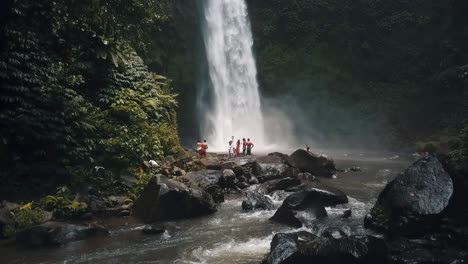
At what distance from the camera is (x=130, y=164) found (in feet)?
50.0

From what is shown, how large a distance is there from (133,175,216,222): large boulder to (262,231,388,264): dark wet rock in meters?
4.81

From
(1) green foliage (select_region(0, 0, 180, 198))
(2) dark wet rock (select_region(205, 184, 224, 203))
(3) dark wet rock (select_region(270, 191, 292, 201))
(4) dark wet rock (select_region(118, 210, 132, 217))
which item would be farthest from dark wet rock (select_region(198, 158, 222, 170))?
(4) dark wet rock (select_region(118, 210, 132, 217))

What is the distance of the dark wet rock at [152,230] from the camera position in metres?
11.4

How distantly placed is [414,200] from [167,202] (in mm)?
6945

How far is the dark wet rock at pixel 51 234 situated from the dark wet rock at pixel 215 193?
5048mm

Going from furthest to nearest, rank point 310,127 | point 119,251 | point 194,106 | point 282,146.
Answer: point 310,127, point 282,146, point 194,106, point 119,251

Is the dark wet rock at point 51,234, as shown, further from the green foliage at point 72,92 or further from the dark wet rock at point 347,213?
the dark wet rock at point 347,213

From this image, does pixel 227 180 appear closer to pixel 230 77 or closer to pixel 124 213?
pixel 124 213

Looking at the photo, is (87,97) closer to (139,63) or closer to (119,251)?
(139,63)

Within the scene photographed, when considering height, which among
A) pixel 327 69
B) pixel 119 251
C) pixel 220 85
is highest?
pixel 327 69

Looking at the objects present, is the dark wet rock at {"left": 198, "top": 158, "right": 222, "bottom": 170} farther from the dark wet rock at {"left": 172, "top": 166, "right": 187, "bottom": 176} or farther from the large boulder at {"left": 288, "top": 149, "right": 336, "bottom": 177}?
the large boulder at {"left": 288, "top": 149, "right": 336, "bottom": 177}

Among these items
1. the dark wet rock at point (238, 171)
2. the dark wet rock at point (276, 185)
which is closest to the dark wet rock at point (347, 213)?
the dark wet rock at point (276, 185)

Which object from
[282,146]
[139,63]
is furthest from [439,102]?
[139,63]

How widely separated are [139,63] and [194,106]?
1253 centimetres
